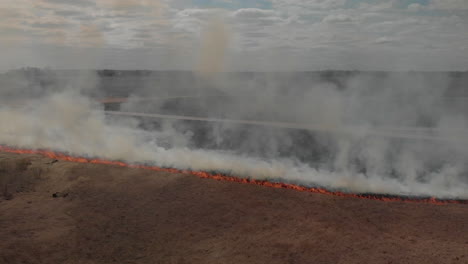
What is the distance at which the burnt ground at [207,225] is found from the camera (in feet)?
24.3

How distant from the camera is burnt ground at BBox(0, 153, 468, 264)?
7.41m

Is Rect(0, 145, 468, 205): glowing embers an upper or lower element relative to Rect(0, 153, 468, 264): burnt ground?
upper

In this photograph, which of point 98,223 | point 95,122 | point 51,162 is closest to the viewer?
point 98,223

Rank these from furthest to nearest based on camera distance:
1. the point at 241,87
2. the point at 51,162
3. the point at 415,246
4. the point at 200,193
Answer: the point at 241,87 → the point at 51,162 → the point at 200,193 → the point at 415,246

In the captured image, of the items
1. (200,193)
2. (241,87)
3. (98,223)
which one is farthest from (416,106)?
(98,223)

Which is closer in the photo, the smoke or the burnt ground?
A: the burnt ground

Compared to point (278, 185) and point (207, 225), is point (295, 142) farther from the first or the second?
point (207, 225)

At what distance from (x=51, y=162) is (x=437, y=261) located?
14.1m

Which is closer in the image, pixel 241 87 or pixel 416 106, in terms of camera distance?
pixel 416 106

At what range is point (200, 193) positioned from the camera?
1092cm

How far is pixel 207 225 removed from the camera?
8.82 meters

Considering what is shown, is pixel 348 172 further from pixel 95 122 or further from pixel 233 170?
pixel 95 122

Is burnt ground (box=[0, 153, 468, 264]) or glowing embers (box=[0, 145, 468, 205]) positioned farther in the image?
glowing embers (box=[0, 145, 468, 205])

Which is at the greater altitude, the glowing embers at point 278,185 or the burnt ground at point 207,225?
the glowing embers at point 278,185
